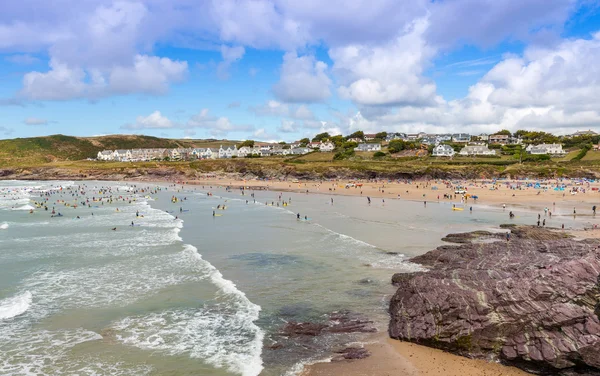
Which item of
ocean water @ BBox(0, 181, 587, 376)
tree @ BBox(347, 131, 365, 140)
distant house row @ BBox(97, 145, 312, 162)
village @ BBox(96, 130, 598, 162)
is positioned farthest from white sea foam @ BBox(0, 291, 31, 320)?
tree @ BBox(347, 131, 365, 140)

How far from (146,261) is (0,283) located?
7.38m

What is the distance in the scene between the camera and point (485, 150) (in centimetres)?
12825

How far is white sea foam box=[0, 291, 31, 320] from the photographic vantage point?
56.4ft

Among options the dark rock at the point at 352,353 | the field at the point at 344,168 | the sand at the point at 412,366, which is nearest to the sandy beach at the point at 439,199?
the sand at the point at 412,366

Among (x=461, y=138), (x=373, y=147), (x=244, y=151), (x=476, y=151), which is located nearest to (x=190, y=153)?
(x=244, y=151)

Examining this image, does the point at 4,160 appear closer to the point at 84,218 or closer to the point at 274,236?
the point at 84,218

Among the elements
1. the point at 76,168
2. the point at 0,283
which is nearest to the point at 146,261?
the point at 0,283

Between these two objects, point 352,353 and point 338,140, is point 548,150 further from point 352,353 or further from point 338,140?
point 352,353

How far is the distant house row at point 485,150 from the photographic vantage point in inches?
4877

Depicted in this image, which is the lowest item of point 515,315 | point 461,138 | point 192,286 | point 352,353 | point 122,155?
point 192,286

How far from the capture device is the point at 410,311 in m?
14.8

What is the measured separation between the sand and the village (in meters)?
121

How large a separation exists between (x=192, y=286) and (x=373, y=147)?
420 ft

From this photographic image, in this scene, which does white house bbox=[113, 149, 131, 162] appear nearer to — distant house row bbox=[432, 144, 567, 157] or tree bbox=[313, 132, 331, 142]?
tree bbox=[313, 132, 331, 142]
